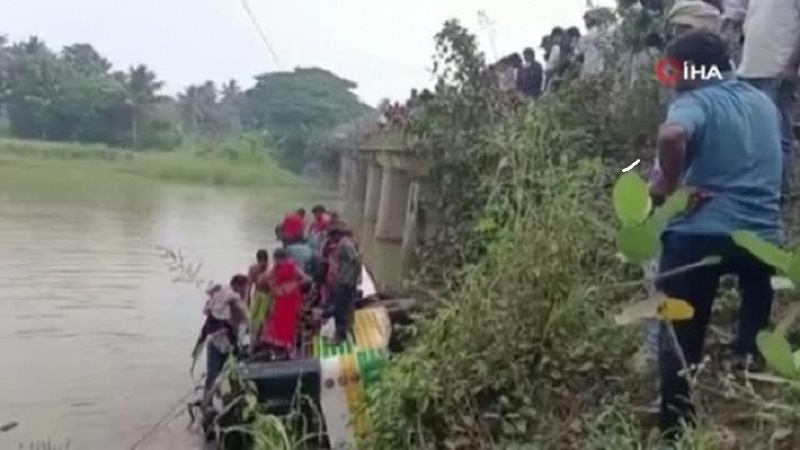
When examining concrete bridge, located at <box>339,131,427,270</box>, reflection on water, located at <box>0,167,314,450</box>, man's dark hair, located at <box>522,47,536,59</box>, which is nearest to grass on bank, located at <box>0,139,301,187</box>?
reflection on water, located at <box>0,167,314,450</box>

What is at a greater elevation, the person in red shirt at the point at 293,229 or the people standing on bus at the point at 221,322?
the person in red shirt at the point at 293,229

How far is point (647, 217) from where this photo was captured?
7.36ft

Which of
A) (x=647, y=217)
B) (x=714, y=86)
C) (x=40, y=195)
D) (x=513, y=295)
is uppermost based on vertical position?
(x=714, y=86)

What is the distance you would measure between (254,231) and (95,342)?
614 inches

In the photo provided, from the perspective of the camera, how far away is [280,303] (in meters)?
10.4

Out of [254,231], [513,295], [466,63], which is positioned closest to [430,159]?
[466,63]

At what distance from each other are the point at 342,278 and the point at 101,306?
923 centimetres

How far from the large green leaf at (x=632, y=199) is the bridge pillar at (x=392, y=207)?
76.4 feet

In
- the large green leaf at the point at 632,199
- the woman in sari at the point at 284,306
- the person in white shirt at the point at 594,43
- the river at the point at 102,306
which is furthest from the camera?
the river at the point at 102,306

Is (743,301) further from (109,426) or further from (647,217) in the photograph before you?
(109,426)

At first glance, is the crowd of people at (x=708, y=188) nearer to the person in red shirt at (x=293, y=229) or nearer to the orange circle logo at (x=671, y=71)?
the orange circle logo at (x=671, y=71)

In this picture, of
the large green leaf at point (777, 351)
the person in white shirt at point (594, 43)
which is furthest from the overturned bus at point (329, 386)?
the person in white shirt at point (594, 43)

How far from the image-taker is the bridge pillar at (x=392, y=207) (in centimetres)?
2594

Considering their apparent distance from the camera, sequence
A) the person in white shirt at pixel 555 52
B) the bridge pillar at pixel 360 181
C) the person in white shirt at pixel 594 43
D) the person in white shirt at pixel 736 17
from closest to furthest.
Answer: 1. the person in white shirt at pixel 736 17
2. the person in white shirt at pixel 594 43
3. the person in white shirt at pixel 555 52
4. the bridge pillar at pixel 360 181
